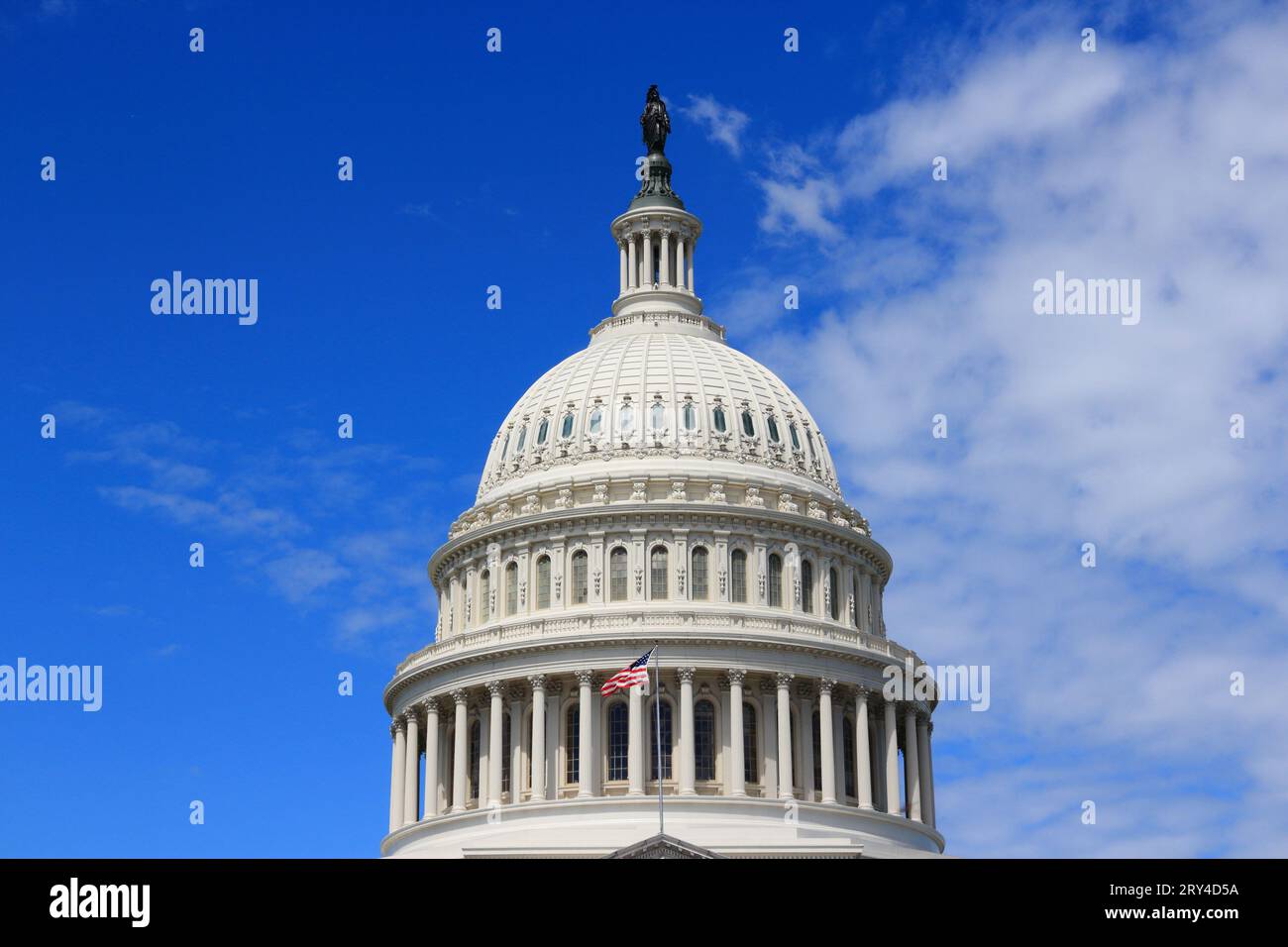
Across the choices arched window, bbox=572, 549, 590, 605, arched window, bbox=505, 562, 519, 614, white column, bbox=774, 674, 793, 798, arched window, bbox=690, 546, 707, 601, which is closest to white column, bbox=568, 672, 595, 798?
arched window, bbox=572, 549, 590, 605

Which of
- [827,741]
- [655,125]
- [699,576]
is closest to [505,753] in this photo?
[699,576]

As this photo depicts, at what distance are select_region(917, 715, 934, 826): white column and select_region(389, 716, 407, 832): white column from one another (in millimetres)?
26882

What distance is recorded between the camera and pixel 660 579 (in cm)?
9394

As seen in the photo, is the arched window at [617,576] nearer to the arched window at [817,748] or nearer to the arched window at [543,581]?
the arched window at [543,581]

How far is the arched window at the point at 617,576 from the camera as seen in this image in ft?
308

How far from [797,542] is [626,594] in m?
9.54

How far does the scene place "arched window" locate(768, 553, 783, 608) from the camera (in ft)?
312

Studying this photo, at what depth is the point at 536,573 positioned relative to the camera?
96.1 meters

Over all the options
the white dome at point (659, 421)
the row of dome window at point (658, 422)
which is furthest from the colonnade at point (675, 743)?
the row of dome window at point (658, 422)

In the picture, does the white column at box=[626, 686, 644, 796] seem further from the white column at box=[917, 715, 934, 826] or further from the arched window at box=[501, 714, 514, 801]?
the white column at box=[917, 715, 934, 826]

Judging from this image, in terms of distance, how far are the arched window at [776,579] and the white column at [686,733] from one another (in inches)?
282

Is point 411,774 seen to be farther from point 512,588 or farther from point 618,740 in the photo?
point 618,740

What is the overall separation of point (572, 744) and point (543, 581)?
29.3ft
